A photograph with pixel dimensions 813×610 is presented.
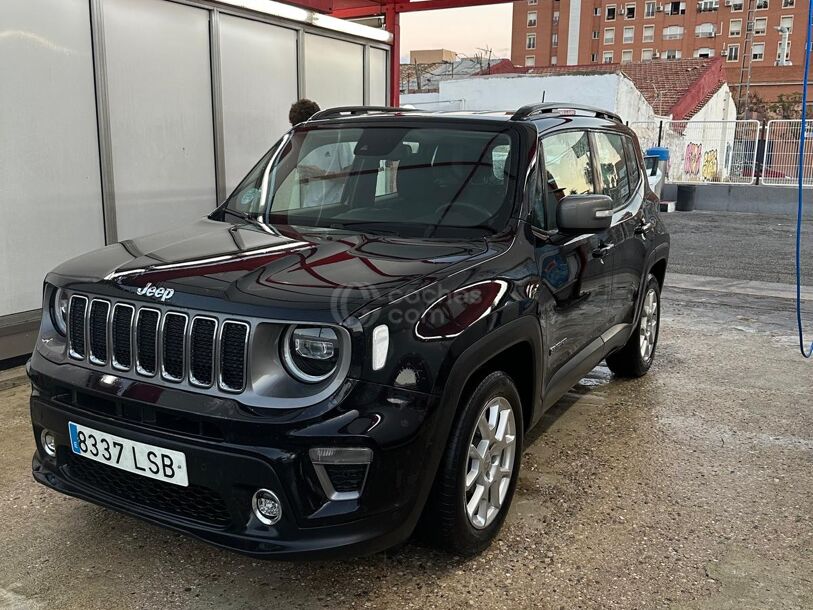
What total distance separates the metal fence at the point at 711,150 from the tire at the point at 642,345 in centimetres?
1650

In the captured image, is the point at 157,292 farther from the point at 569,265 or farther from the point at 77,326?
the point at 569,265

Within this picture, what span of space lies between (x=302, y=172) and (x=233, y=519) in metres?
2.06

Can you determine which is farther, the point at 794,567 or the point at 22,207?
the point at 22,207

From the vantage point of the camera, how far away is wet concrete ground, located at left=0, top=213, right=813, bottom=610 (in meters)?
2.93

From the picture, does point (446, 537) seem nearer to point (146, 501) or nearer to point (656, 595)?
point (656, 595)

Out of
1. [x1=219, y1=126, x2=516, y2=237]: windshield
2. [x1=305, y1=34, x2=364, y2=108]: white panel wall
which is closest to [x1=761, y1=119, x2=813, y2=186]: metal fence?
[x1=305, y1=34, x2=364, y2=108]: white panel wall

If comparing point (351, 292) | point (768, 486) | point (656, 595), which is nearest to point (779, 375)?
point (768, 486)

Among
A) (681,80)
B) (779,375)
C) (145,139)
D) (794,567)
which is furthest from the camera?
(681,80)

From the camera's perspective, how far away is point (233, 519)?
2574 millimetres

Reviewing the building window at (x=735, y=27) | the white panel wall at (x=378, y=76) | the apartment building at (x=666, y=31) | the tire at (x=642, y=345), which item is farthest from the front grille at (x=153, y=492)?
the building window at (x=735, y=27)

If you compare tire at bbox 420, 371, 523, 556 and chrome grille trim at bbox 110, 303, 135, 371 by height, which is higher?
chrome grille trim at bbox 110, 303, 135, 371

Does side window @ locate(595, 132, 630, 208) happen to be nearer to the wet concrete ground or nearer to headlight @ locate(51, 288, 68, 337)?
the wet concrete ground

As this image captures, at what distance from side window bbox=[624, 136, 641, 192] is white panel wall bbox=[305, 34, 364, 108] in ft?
13.7

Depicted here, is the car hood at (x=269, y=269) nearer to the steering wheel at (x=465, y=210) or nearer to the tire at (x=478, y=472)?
the steering wheel at (x=465, y=210)
